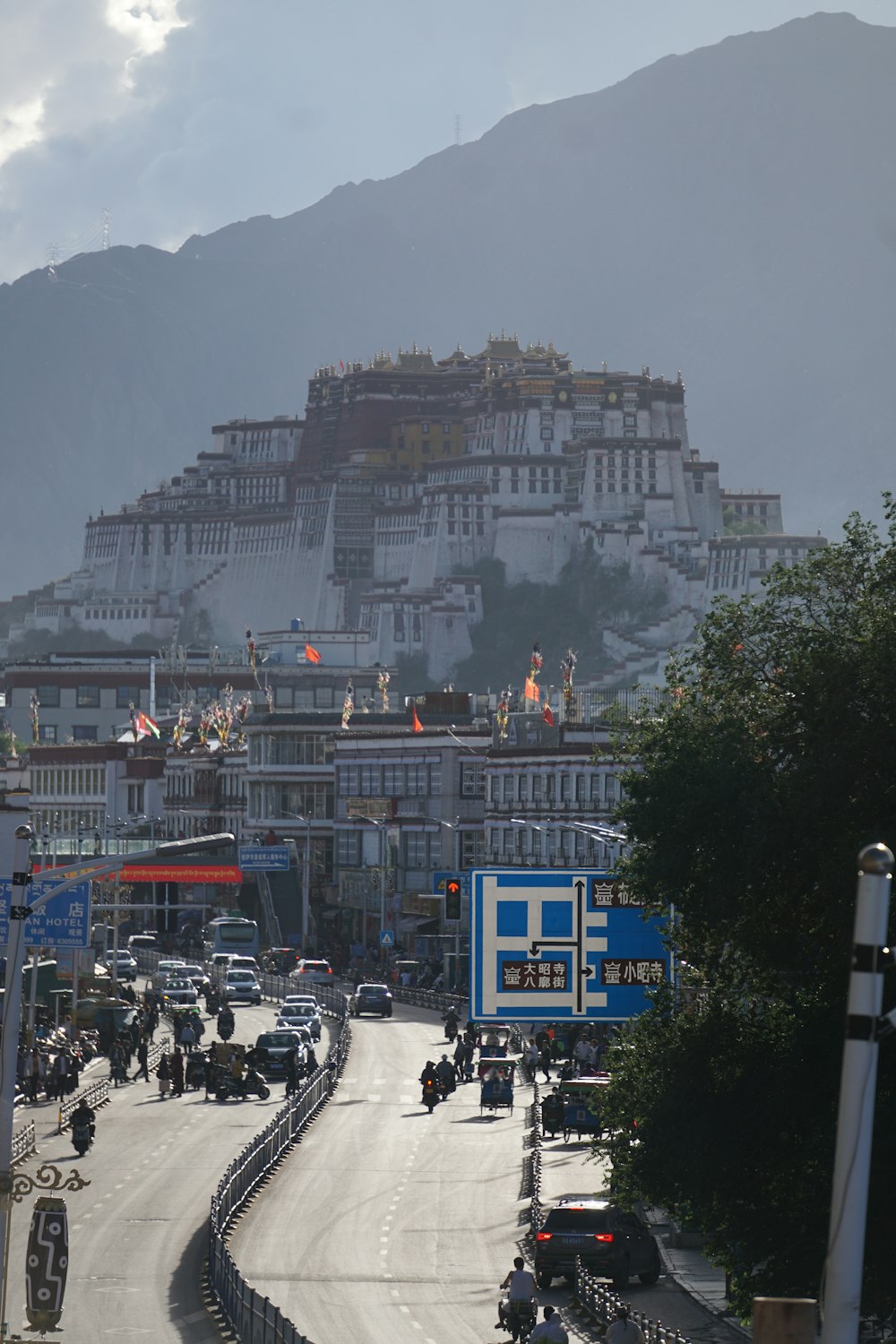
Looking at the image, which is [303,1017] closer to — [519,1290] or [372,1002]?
[372,1002]

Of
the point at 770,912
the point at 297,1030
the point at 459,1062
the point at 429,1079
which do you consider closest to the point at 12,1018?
the point at 770,912

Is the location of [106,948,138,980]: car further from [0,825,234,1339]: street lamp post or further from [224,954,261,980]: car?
[0,825,234,1339]: street lamp post

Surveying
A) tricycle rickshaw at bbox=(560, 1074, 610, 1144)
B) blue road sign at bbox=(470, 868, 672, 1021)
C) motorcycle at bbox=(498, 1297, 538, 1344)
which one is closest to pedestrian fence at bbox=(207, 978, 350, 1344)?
motorcycle at bbox=(498, 1297, 538, 1344)

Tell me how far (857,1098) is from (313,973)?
10425 centimetres

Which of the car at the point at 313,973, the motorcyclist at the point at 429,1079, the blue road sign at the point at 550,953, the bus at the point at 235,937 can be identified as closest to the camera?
the blue road sign at the point at 550,953

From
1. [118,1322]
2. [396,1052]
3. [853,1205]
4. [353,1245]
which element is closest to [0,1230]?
[118,1322]

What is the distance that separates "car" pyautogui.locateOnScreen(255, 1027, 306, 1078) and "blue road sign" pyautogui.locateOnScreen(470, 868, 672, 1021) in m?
44.6

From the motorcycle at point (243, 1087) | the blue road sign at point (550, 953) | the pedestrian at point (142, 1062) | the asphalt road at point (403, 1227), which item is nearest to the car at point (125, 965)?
the pedestrian at point (142, 1062)

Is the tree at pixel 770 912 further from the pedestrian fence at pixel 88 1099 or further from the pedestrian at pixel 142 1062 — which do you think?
the pedestrian at pixel 142 1062

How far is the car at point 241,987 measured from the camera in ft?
362

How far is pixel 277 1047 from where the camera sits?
8044 centimetres

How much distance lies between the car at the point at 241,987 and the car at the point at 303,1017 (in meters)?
15.9

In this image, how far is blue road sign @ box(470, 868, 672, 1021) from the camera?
34.7 meters

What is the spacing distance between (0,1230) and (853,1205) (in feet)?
50.0
